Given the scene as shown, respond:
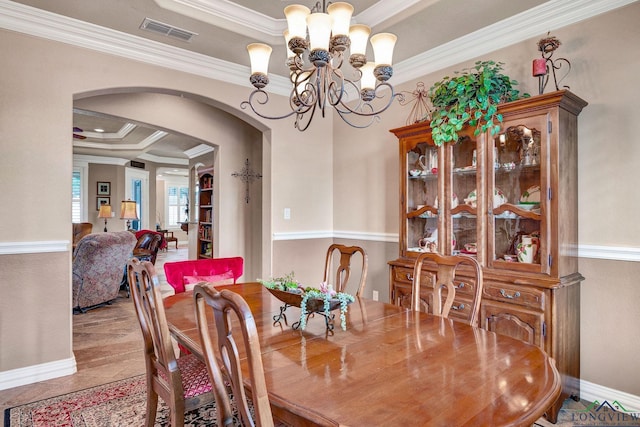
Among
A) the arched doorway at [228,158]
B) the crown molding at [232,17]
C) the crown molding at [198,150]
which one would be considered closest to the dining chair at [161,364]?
the crown molding at [232,17]

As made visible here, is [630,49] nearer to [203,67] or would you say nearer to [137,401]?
[203,67]

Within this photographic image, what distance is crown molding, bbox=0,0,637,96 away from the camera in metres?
2.49

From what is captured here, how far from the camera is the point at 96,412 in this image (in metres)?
2.27

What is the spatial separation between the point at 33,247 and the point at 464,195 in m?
3.23

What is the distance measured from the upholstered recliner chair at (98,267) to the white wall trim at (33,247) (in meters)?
1.70

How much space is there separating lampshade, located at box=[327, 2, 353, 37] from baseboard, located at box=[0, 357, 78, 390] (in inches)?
120

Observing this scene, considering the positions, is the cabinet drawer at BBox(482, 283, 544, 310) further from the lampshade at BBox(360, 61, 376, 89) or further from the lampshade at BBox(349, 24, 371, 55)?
the lampshade at BBox(349, 24, 371, 55)

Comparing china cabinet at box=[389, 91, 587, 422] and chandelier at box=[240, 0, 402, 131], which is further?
china cabinet at box=[389, 91, 587, 422]

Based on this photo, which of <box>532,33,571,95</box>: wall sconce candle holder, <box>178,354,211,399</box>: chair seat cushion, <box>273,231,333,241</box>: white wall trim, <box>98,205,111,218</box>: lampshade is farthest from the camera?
<box>98,205,111,218</box>: lampshade

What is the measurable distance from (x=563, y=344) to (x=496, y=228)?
2.67 ft

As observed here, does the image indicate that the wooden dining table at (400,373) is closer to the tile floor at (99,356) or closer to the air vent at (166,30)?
the tile floor at (99,356)

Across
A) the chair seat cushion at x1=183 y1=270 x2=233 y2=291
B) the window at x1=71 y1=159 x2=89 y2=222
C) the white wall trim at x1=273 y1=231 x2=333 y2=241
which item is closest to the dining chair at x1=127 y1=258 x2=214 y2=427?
the chair seat cushion at x1=183 y1=270 x2=233 y2=291

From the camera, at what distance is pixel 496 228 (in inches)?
101

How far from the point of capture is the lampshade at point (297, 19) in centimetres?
177
